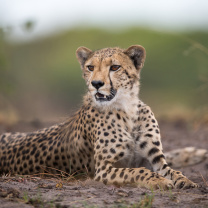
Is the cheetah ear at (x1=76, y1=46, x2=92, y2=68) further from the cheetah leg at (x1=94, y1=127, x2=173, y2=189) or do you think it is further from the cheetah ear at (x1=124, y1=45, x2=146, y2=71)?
the cheetah leg at (x1=94, y1=127, x2=173, y2=189)

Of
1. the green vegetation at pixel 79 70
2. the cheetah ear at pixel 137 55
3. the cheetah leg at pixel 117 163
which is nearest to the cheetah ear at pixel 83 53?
the cheetah ear at pixel 137 55

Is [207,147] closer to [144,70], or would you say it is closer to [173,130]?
[173,130]

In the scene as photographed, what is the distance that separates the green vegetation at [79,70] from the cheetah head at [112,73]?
16.5 feet

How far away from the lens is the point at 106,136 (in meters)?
4.17

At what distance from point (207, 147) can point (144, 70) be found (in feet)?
25.1

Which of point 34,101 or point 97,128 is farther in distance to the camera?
point 34,101

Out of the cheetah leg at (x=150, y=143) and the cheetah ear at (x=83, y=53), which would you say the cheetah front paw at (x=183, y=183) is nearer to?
the cheetah leg at (x=150, y=143)

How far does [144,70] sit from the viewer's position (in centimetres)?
1347

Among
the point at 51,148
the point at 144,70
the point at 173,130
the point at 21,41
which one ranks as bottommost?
the point at 51,148

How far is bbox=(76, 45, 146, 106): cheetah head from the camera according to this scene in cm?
403

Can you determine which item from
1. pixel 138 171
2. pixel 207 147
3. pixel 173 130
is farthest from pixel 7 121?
pixel 138 171

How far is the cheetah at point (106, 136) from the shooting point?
13.4 ft

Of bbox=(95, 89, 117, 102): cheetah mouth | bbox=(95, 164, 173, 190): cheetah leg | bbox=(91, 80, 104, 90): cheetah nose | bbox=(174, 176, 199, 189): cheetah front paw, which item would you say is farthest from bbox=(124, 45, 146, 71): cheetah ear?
bbox=(174, 176, 199, 189): cheetah front paw

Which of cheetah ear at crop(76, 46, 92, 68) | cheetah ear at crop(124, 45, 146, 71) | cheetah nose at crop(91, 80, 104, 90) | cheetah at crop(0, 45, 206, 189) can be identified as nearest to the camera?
cheetah nose at crop(91, 80, 104, 90)
